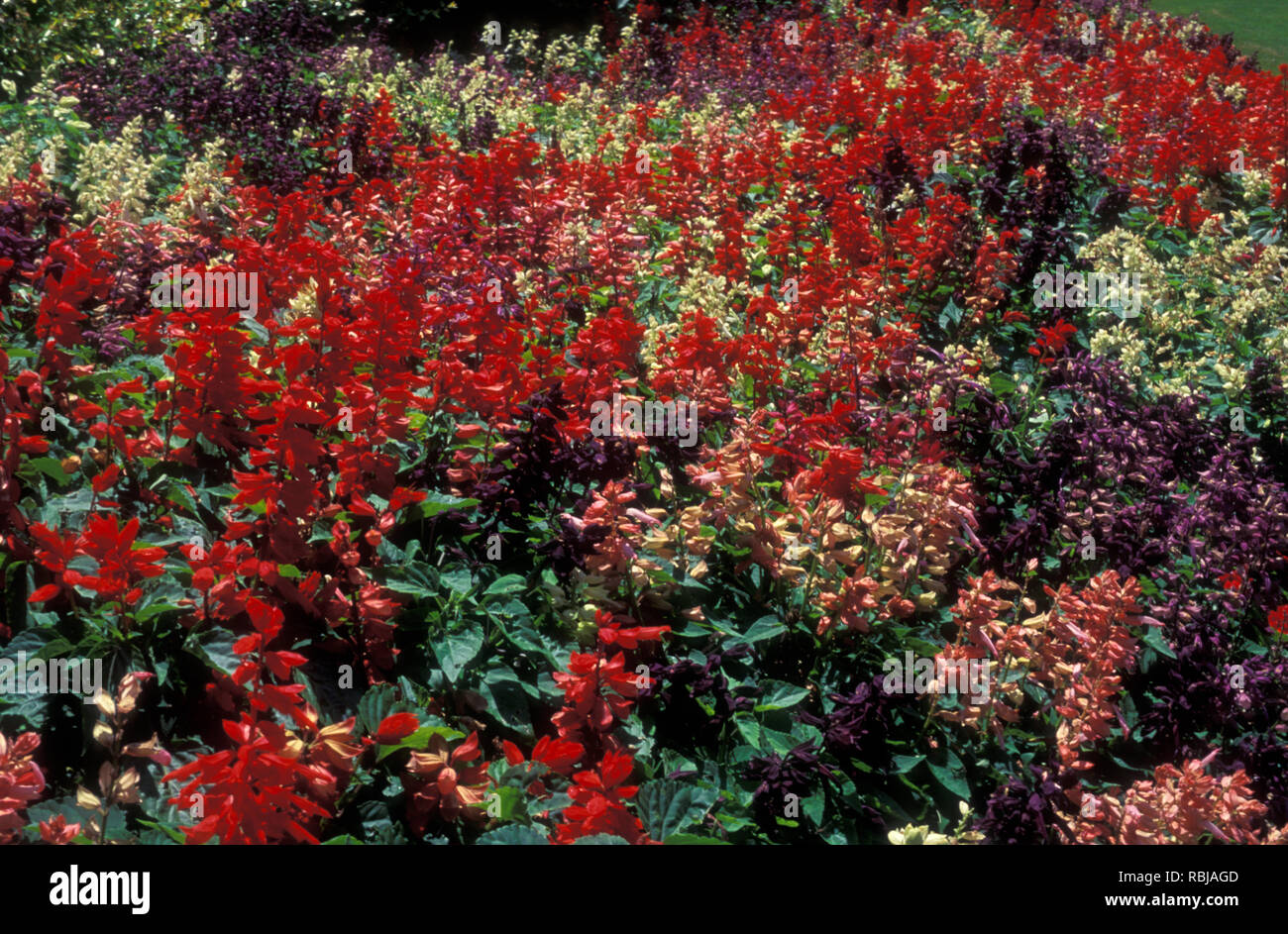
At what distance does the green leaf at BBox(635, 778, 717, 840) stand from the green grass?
20801mm

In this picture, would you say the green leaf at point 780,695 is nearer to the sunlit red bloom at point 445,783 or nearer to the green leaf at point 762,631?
the green leaf at point 762,631

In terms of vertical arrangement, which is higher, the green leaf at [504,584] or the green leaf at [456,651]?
the green leaf at [504,584]

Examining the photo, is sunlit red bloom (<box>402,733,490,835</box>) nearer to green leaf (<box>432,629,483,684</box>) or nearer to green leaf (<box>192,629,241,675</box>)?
green leaf (<box>432,629,483,684</box>)

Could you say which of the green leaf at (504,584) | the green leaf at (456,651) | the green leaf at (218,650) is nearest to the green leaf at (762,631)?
the green leaf at (504,584)

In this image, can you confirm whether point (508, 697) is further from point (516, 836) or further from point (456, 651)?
point (516, 836)

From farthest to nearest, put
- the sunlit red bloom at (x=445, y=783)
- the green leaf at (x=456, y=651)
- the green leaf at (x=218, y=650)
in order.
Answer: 1. the green leaf at (x=456, y=651)
2. the green leaf at (x=218, y=650)
3. the sunlit red bloom at (x=445, y=783)

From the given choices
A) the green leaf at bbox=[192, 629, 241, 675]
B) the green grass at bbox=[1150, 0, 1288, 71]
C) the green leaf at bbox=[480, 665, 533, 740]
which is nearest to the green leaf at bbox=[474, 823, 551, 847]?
the green leaf at bbox=[480, 665, 533, 740]

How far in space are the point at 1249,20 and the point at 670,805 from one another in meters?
25.3

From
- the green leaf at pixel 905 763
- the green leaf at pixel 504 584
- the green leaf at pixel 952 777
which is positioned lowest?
the green leaf at pixel 952 777

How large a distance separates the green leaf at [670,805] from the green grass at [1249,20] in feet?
68.2

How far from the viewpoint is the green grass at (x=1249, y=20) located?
19203 mm

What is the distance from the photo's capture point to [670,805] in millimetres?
2607

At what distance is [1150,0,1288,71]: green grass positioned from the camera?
19203 mm
